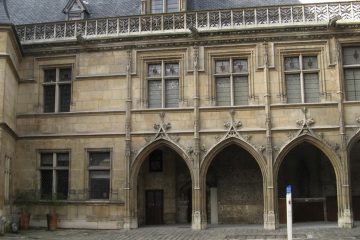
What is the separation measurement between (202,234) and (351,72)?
8.14 metres

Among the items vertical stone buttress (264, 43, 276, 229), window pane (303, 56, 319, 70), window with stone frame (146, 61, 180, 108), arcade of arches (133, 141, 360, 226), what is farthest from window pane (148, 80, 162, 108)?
window pane (303, 56, 319, 70)

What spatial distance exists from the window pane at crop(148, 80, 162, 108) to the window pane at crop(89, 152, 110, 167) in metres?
2.57

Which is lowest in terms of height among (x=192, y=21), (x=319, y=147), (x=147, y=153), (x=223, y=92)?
(x=147, y=153)

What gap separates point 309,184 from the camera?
21484 millimetres

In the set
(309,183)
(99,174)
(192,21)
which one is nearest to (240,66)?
(192,21)

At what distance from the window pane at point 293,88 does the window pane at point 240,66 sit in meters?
1.59

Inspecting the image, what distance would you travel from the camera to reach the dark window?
21.7m

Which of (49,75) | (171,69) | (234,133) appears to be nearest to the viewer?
(234,133)

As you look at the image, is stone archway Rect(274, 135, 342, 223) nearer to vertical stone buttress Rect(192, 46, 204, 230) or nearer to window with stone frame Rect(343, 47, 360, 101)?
window with stone frame Rect(343, 47, 360, 101)

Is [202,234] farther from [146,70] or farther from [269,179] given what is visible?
[146,70]

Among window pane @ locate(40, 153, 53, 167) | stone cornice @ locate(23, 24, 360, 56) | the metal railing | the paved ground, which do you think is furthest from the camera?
window pane @ locate(40, 153, 53, 167)

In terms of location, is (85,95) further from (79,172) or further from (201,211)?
(201,211)

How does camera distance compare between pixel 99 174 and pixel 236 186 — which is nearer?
pixel 99 174

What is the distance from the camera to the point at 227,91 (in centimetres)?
2017
